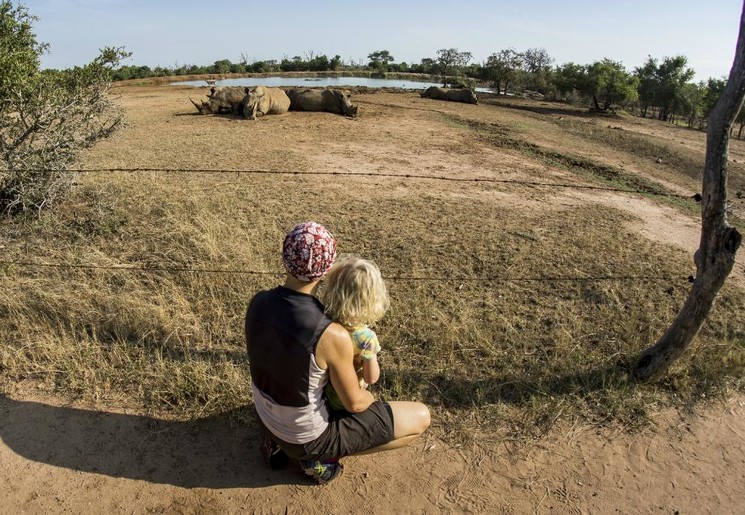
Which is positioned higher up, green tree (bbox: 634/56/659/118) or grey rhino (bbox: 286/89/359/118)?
green tree (bbox: 634/56/659/118)

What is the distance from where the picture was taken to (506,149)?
433 inches

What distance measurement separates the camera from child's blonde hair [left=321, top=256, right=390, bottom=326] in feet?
7.13

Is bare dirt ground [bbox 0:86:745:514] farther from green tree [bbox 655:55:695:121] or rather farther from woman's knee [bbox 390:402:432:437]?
green tree [bbox 655:55:695:121]

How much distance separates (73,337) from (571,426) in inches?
134

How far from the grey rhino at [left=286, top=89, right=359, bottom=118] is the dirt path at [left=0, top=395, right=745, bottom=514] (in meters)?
13.3

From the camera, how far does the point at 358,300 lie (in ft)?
7.14

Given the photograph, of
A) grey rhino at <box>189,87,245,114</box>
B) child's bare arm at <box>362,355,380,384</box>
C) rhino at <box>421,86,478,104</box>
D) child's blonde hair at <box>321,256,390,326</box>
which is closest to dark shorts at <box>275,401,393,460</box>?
child's bare arm at <box>362,355,380,384</box>

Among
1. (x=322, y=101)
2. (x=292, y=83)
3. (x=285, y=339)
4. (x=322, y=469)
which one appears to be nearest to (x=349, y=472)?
(x=322, y=469)

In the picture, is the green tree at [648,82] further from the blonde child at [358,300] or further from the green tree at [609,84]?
the blonde child at [358,300]

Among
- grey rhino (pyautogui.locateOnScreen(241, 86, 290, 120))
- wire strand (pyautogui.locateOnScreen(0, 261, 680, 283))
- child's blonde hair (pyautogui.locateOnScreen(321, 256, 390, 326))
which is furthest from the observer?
grey rhino (pyautogui.locateOnScreen(241, 86, 290, 120))

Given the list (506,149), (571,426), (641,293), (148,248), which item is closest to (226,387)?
(571,426)

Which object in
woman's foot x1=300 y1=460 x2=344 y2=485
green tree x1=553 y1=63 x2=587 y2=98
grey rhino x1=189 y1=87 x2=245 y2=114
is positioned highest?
green tree x1=553 y1=63 x2=587 y2=98

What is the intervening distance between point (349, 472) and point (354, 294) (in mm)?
1029

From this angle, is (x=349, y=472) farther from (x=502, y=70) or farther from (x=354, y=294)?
(x=502, y=70)
